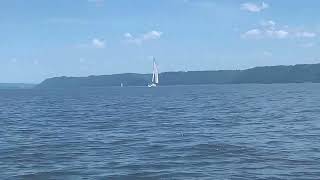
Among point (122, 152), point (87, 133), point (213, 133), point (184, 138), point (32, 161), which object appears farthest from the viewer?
point (87, 133)

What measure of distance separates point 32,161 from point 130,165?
6.37 m

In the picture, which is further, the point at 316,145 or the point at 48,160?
the point at 316,145

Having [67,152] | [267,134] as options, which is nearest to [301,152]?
[267,134]

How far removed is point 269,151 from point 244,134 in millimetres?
10096

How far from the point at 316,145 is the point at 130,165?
45.1 feet

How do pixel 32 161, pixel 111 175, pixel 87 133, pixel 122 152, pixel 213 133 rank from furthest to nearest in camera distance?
pixel 87 133 < pixel 213 133 < pixel 122 152 < pixel 32 161 < pixel 111 175

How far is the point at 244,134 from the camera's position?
143 ft

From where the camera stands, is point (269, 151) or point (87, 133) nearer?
point (269, 151)

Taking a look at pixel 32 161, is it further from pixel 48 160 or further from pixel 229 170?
pixel 229 170

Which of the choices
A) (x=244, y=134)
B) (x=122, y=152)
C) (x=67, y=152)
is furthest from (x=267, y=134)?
(x=67, y=152)

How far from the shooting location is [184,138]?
136 ft

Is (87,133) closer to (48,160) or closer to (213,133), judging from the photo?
(213,133)

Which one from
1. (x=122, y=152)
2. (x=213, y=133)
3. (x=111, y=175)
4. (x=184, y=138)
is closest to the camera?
(x=111, y=175)

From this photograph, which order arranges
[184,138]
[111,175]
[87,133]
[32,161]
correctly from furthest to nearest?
1. [87,133]
2. [184,138]
3. [32,161]
4. [111,175]
